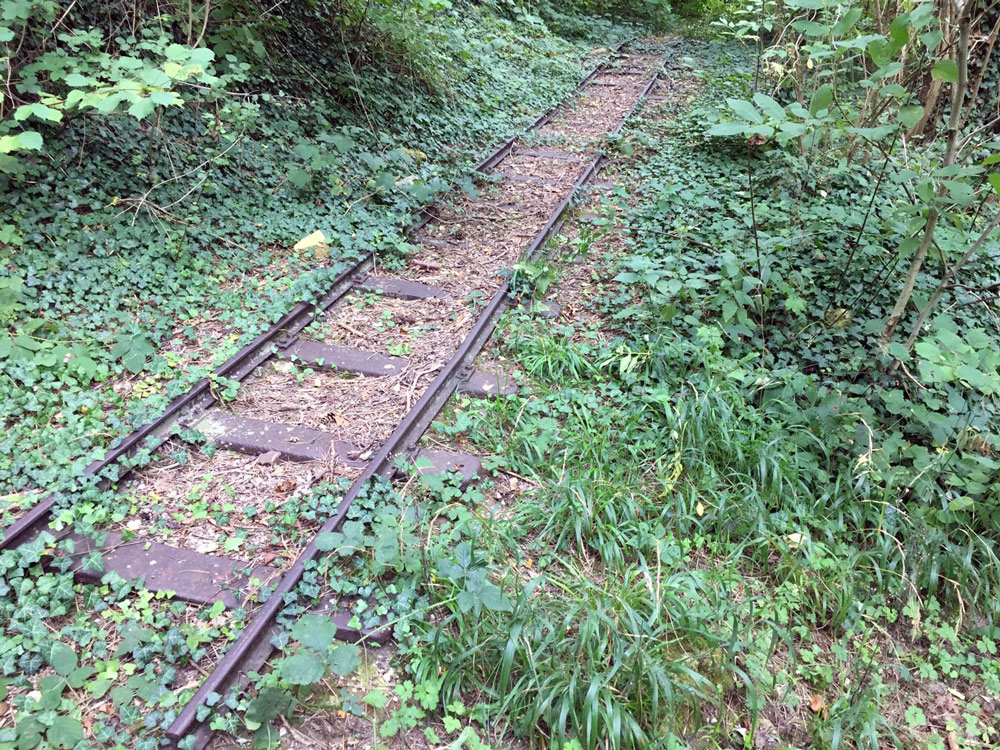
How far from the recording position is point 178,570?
3.23 m

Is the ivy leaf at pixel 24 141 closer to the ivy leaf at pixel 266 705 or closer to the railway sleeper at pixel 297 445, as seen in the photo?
the railway sleeper at pixel 297 445

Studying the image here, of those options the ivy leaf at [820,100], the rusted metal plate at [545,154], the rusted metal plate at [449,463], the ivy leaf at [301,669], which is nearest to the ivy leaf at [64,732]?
the ivy leaf at [301,669]

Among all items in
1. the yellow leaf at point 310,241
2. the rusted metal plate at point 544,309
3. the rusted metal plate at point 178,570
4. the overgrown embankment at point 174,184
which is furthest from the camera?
the yellow leaf at point 310,241

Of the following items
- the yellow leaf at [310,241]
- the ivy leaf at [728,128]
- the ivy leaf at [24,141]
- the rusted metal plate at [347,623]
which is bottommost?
the rusted metal plate at [347,623]

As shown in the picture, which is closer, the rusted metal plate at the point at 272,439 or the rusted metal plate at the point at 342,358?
the rusted metal plate at the point at 272,439

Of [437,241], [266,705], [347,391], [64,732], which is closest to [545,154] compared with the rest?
[437,241]

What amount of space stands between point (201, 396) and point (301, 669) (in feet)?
7.39

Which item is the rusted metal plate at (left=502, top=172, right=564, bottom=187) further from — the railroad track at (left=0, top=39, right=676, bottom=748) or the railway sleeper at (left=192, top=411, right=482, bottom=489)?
→ the railway sleeper at (left=192, top=411, right=482, bottom=489)

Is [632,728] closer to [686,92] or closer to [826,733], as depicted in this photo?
[826,733]

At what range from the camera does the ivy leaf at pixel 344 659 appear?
2762mm

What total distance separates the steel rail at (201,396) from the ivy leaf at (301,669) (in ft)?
5.24

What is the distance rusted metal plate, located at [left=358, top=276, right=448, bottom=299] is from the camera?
5.79 m

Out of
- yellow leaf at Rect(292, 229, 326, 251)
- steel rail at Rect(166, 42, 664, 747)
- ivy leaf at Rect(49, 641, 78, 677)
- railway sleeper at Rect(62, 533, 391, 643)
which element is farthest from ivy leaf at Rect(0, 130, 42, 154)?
ivy leaf at Rect(49, 641, 78, 677)

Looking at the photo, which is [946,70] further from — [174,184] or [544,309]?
[174,184]
